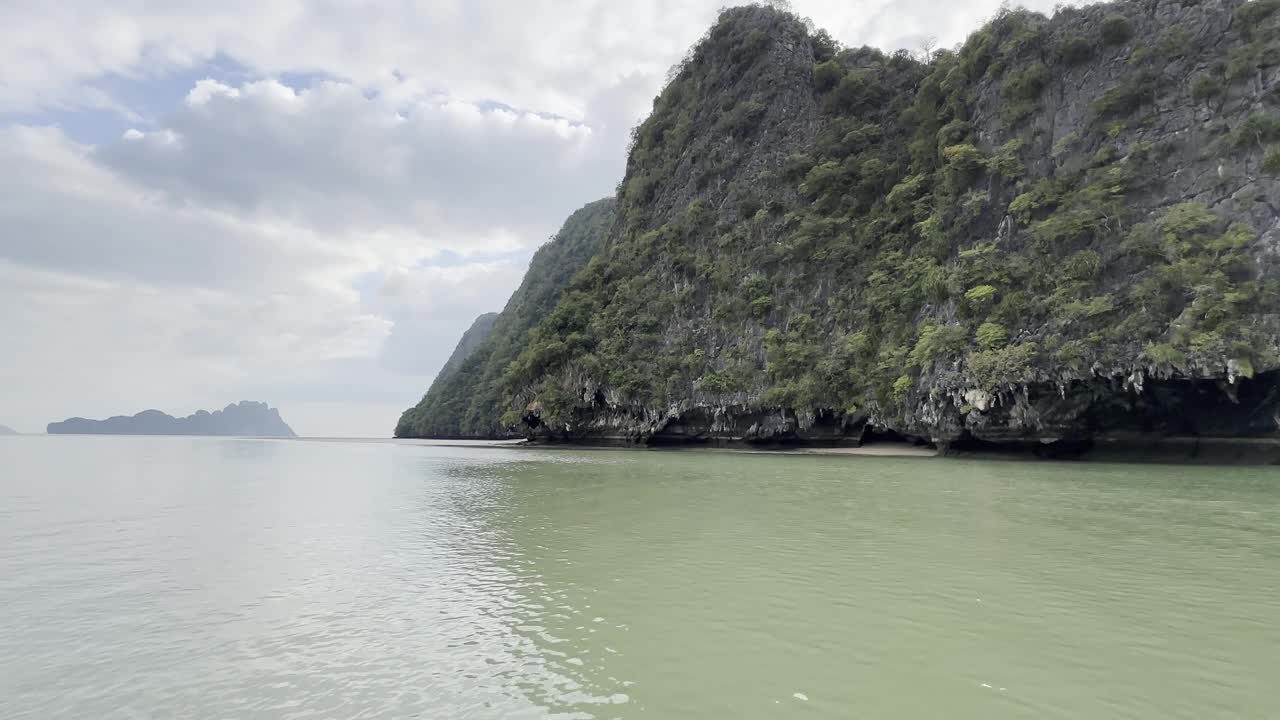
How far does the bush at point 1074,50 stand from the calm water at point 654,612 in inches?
1211

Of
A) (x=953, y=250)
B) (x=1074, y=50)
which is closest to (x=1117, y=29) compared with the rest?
(x=1074, y=50)

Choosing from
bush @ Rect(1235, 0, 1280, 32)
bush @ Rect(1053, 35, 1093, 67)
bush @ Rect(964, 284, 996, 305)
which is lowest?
bush @ Rect(964, 284, 996, 305)

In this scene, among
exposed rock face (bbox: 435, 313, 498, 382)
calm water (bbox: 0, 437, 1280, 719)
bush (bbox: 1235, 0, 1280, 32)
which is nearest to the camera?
calm water (bbox: 0, 437, 1280, 719)

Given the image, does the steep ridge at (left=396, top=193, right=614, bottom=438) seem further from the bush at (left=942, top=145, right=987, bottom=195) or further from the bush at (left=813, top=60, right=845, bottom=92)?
the bush at (left=942, top=145, right=987, bottom=195)

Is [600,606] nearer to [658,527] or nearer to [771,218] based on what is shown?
[658,527]

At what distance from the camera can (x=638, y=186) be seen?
58719 mm

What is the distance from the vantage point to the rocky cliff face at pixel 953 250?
85.3ft

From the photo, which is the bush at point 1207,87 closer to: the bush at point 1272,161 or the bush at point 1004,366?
the bush at point 1272,161

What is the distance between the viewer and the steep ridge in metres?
80.5

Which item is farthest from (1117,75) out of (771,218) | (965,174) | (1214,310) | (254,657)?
(254,657)

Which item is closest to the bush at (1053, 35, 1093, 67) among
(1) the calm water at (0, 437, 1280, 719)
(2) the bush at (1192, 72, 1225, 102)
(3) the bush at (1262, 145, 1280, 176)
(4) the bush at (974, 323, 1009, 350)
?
(2) the bush at (1192, 72, 1225, 102)

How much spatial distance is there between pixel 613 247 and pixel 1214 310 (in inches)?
1674

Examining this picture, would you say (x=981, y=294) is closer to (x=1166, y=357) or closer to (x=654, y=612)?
(x=1166, y=357)

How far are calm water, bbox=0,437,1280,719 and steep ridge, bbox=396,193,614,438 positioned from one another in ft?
211
